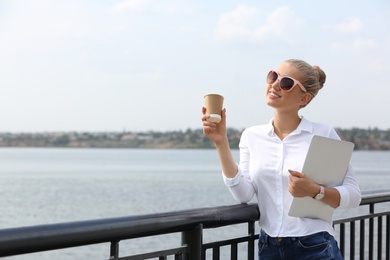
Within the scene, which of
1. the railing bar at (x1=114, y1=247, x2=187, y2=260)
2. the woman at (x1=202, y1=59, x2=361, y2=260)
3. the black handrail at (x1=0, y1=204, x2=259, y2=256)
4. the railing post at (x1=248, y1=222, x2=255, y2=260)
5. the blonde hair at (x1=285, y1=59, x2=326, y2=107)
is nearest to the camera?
the black handrail at (x1=0, y1=204, x2=259, y2=256)

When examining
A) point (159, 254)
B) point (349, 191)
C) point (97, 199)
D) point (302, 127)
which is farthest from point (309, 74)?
point (97, 199)

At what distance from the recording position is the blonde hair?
291cm

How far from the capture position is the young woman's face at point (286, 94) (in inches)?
114

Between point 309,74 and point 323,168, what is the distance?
400 mm

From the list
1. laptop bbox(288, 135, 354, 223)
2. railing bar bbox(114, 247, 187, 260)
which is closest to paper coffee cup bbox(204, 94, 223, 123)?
laptop bbox(288, 135, 354, 223)

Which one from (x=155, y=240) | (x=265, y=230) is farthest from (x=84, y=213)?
(x=265, y=230)

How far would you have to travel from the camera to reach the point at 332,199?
9.32 ft

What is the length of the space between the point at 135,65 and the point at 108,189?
3569cm

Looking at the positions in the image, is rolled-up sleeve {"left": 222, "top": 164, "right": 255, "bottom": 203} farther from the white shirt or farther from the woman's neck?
the woman's neck

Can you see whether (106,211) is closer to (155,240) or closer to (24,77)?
(155,240)

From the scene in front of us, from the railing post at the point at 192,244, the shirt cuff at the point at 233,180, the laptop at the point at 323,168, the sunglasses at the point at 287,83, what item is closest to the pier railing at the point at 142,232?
the railing post at the point at 192,244

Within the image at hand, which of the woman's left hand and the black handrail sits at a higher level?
the woman's left hand

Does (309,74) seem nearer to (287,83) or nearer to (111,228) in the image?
(287,83)

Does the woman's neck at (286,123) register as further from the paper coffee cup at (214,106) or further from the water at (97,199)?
the water at (97,199)
